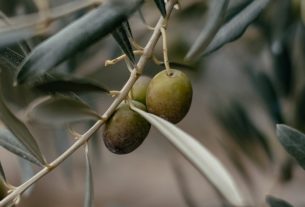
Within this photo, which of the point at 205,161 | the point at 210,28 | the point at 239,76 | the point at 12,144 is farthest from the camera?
the point at 239,76

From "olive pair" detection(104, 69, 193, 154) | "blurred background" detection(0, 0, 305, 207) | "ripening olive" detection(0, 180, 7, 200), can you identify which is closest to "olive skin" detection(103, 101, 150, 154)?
"olive pair" detection(104, 69, 193, 154)

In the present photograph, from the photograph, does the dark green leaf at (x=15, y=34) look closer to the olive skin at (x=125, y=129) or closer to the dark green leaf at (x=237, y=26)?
the olive skin at (x=125, y=129)

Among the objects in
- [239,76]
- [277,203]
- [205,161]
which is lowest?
Answer: [239,76]

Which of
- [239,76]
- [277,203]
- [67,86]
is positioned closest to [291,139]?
[277,203]

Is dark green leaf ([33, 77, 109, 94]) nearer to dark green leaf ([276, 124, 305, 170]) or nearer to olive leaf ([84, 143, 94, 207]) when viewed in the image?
olive leaf ([84, 143, 94, 207])

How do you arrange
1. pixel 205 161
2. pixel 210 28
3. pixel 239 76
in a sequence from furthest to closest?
pixel 239 76 < pixel 210 28 < pixel 205 161

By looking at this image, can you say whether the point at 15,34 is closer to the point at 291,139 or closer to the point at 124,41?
the point at 124,41

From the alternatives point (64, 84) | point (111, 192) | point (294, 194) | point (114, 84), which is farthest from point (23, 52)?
point (111, 192)
